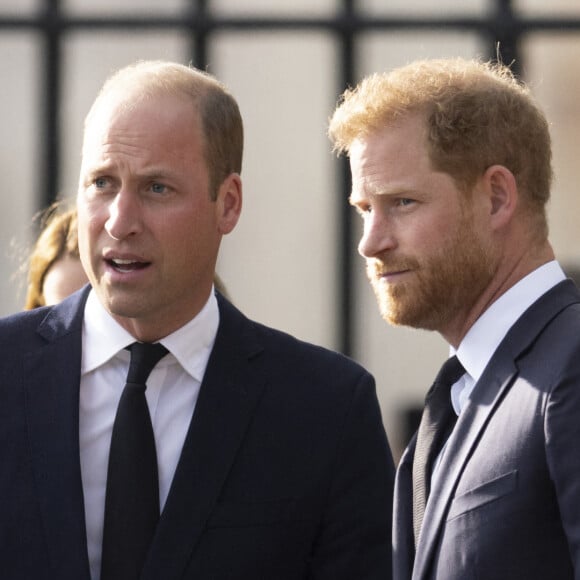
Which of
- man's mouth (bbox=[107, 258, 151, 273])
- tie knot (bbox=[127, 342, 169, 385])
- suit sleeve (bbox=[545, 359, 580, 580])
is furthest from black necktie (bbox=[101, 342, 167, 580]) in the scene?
suit sleeve (bbox=[545, 359, 580, 580])

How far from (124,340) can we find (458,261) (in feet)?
2.50

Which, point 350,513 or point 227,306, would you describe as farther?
point 227,306

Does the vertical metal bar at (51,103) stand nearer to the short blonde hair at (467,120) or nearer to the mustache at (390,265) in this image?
the short blonde hair at (467,120)

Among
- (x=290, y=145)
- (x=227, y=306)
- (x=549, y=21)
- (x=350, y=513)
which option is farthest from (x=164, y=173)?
(x=549, y=21)

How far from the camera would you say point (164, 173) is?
9.92 feet

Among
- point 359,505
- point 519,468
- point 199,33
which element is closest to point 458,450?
point 519,468

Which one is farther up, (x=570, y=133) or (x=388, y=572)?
(x=570, y=133)

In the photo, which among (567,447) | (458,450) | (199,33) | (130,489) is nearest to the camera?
(567,447)

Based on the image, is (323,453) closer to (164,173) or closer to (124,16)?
(164,173)

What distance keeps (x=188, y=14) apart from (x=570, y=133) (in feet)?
6.37

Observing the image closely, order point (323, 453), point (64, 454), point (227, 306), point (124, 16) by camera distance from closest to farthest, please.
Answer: point (64, 454) → point (323, 453) → point (227, 306) → point (124, 16)

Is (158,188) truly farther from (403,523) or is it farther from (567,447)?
(567,447)

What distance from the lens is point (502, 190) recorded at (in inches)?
116

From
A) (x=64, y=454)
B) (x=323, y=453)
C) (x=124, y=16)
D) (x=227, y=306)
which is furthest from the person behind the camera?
(x=124, y=16)
